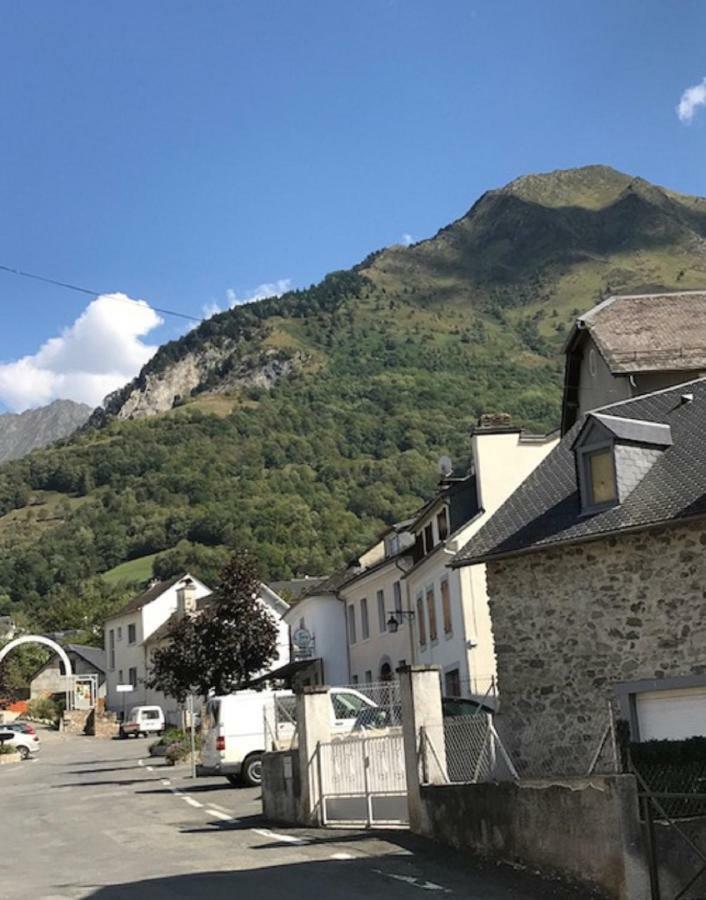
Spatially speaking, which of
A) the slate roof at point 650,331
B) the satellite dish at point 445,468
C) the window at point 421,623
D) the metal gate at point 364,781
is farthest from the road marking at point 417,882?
the satellite dish at point 445,468

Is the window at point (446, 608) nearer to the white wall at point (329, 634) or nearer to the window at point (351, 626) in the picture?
the window at point (351, 626)

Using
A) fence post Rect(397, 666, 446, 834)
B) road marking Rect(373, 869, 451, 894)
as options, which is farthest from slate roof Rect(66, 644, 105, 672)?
road marking Rect(373, 869, 451, 894)

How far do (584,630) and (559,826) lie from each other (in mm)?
8413

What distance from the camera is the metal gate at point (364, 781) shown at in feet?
51.3

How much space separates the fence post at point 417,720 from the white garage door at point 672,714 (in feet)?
15.4

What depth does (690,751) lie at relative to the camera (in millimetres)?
14312

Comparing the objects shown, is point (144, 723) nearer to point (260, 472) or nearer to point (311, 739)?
point (311, 739)

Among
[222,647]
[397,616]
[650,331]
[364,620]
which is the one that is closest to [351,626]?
[364,620]

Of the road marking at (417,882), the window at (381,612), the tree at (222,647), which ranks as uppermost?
the window at (381,612)

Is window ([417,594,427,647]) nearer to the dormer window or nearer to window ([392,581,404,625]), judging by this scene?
window ([392,581,404,625])

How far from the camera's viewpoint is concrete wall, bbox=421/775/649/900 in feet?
32.1

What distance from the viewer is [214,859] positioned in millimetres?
13672

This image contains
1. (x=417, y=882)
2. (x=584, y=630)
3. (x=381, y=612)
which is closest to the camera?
(x=417, y=882)

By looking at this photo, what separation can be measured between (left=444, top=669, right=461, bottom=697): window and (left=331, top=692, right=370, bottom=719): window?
8968 millimetres
